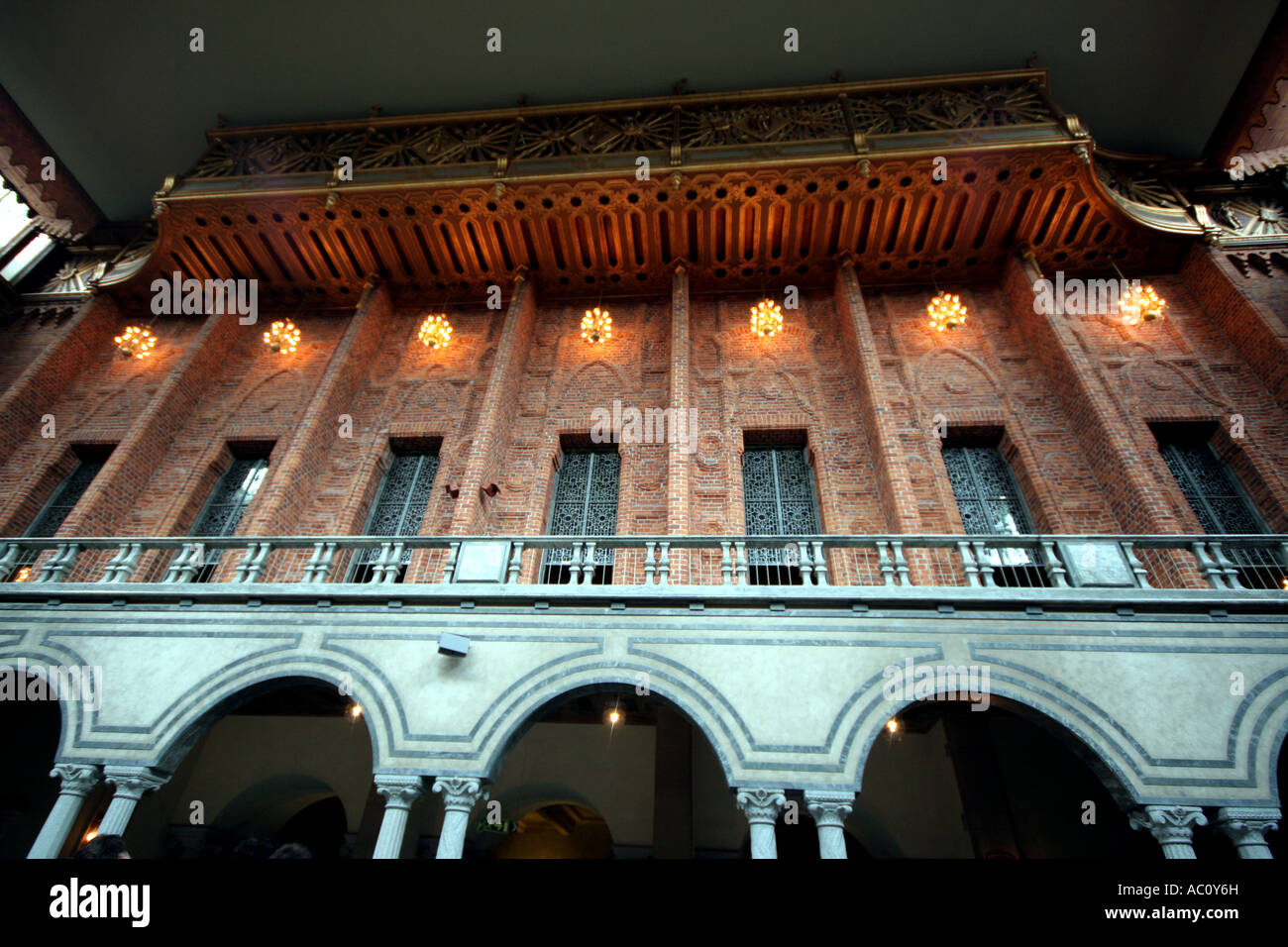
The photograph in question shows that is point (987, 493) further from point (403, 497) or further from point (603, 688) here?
point (403, 497)

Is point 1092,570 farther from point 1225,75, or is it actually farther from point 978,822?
point 1225,75

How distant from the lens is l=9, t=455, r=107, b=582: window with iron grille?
10.8m

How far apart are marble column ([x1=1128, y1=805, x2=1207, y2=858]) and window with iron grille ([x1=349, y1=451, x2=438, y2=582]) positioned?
944 cm

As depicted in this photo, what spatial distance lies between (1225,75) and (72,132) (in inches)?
907

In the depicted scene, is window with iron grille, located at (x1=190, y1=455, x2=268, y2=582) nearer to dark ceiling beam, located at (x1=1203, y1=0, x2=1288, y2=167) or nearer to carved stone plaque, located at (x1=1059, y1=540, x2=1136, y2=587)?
carved stone plaque, located at (x1=1059, y1=540, x2=1136, y2=587)

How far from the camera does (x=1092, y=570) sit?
6.89m

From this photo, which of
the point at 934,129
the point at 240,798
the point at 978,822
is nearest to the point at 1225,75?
the point at 934,129

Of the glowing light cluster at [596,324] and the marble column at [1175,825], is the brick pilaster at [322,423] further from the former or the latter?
the marble column at [1175,825]

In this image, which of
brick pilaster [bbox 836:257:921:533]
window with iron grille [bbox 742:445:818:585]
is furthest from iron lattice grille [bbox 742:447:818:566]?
brick pilaster [bbox 836:257:921:533]

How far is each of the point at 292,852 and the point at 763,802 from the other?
12.7 ft

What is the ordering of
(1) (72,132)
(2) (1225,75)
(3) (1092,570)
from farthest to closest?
1. (1) (72,132)
2. (2) (1225,75)
3. (3) (1092,570)

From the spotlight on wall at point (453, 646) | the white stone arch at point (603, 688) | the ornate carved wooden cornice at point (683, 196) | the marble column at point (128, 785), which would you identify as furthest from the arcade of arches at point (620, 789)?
the ornate carved wooden cornice at point (683, 196)

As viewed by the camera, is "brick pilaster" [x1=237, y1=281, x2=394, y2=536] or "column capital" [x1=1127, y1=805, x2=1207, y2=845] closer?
"column capital" [x1=1127, y1=805, x2=1207, y2=845]

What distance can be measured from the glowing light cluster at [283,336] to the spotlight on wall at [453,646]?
8.41 metres
